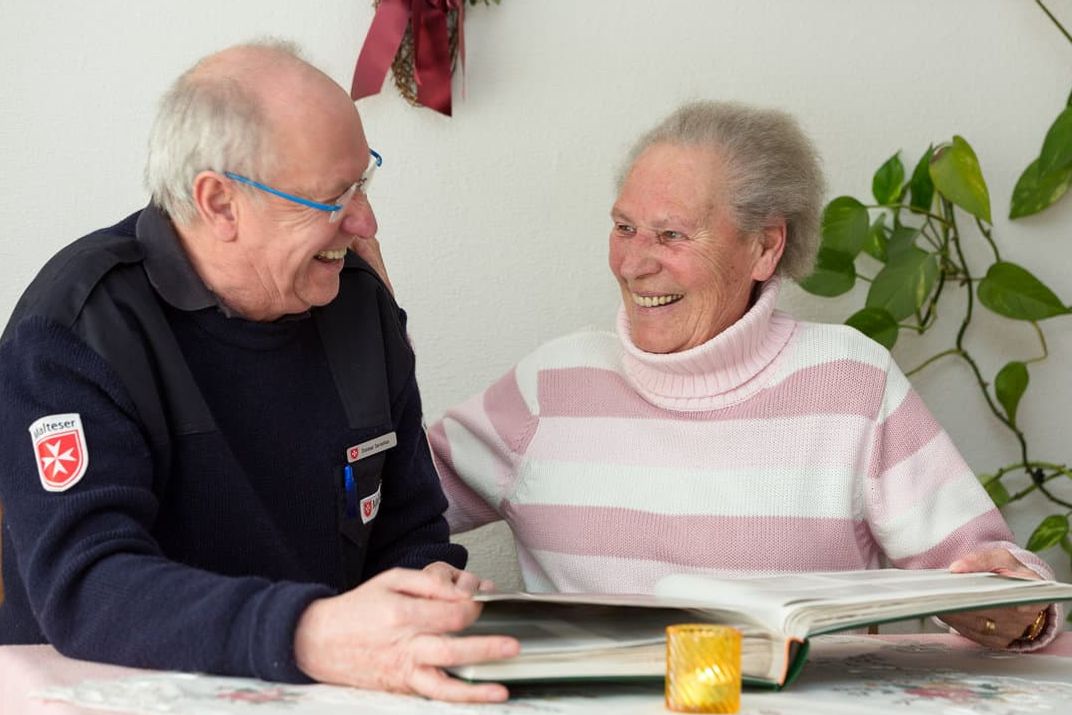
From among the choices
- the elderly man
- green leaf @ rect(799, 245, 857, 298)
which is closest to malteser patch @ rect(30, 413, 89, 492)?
the elderly man

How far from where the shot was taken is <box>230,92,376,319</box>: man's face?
1.44 metres

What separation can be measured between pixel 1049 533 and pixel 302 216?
5.31ft

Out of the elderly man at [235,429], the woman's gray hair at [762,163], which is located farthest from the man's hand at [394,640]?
the woman's gray hair at [762,163]

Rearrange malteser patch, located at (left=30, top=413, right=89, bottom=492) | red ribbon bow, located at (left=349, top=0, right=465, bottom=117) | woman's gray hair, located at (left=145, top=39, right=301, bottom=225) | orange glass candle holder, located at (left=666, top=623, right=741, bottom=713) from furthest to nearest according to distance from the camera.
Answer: red ribbon bow, located at (left=349, top=0, right=465, bottom=117) < woman's gray hair, located at (left=145, top=39, right=301, bottom=225) < malteser patch, located at (left=30, top=413, right=89, bottom=492) < orange glass candle holder, located at (left=666, top=623, right=741, bottom=713)

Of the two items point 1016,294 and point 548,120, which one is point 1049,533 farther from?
point 548,120

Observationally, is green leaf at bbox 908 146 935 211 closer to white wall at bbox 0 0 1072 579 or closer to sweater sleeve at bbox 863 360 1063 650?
white wall at bbox 0 0 1072 579

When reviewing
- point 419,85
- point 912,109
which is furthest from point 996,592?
point 912,109

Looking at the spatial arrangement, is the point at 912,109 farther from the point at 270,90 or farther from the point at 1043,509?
the point at 270,90

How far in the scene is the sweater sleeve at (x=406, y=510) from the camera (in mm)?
1698

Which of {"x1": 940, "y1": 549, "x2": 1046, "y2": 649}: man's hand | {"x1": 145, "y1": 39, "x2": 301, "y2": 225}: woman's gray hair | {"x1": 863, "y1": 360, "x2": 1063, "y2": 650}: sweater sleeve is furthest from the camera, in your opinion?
{"x1": 863, "y1": 360, "x2": 1063, "y2": 650}: sweater sleeve

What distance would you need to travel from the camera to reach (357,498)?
62.4 inches

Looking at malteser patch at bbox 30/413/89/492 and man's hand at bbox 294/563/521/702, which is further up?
malteser patch at bbox 30/413/89/492

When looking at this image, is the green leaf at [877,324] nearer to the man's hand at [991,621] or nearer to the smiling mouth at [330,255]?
the man's hand at [991,621]

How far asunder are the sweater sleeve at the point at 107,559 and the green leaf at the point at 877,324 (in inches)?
56.9
